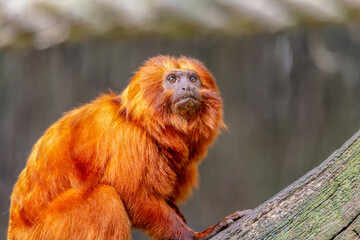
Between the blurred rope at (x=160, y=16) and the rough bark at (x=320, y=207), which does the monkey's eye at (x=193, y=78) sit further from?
the rough bark at (x=320, y=207)

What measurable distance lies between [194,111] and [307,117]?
88.3 inches

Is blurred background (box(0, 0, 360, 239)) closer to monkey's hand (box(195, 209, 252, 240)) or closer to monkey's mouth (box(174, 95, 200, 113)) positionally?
monkey's mouth (box(174, 95, 200, 113))

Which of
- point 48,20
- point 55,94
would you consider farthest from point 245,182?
point 48,20

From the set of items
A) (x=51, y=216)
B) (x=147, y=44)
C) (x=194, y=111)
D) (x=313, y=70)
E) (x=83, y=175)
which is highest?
(x=313, y=70)

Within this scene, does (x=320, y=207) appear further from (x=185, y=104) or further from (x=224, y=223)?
(x=185, y=104)

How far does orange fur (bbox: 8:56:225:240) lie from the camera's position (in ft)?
9.29

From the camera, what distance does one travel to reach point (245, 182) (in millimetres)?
5238

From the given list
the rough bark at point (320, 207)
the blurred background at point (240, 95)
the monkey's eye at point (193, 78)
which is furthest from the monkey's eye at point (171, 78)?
the blurred background at point (240, 95)

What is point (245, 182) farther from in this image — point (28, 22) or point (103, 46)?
point (28, 22)

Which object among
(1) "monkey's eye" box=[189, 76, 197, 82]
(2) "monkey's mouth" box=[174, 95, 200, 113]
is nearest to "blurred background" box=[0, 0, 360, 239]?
(1) "monkey's eye" box=[189, 76, 197, 82]

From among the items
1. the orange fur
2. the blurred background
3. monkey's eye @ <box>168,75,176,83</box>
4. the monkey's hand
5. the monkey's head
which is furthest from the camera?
the blurred background

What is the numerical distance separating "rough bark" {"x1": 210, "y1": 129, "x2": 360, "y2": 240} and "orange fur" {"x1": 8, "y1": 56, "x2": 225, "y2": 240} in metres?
0.65

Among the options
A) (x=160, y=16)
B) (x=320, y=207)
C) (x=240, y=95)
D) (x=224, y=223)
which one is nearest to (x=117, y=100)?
(x=160, y=16)

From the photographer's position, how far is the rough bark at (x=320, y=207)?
224 cm
